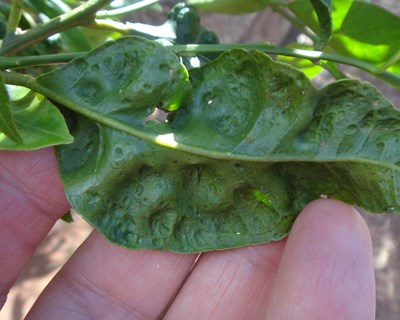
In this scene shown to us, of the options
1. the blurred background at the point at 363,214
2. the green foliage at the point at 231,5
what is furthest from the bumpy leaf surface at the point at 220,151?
the blurred background at the point at 363,214

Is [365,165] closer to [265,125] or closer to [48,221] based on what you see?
[265,125]

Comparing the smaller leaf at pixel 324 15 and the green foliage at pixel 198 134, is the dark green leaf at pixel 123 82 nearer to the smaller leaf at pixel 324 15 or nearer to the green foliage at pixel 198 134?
the green foliage at pixel 198 134

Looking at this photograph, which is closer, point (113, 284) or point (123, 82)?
point (123, 82)

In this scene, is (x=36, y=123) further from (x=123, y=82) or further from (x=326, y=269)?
(x=326, y=269)

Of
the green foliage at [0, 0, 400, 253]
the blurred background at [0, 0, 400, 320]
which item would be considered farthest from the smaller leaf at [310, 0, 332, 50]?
the blurred background at [0, 0, 400, 320]

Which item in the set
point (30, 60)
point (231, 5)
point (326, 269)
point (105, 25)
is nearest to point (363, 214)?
point (231, 5)

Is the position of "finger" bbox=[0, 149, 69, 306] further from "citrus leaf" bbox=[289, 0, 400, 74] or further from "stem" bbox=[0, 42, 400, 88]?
"citrus leaf" bbox=[289, 0, 400, 74]
